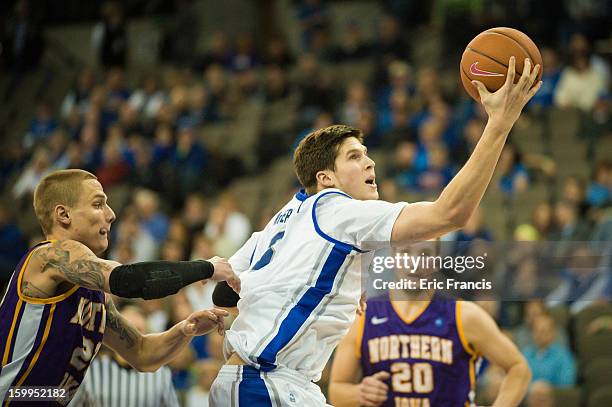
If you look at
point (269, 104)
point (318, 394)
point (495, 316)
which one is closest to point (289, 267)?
point (318, 394)

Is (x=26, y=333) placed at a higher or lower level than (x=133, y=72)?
lower

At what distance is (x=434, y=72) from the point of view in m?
14.3

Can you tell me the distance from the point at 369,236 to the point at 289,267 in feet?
1.55

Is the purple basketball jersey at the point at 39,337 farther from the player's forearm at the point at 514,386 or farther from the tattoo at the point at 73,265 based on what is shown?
the player's forearm at the point at 514,386

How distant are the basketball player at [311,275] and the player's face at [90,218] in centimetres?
85

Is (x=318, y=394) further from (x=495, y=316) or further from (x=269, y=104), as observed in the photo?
(x=269, y=104)

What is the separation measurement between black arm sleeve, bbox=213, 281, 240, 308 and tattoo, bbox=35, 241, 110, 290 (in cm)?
81

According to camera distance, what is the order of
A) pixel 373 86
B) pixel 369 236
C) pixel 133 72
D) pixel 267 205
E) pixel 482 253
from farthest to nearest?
pixel 133 72 < pixel 373 86 < pixel 267 205 < pixel 482 253 < pixel 369 236

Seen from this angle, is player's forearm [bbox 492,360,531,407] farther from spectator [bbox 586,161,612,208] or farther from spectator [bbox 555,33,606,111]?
spectator [bbox 555,33,606,111]

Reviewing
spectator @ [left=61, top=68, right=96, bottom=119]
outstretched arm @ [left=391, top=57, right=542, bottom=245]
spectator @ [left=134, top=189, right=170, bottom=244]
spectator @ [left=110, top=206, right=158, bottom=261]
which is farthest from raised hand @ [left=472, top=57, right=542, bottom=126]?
spectator @ [left=61, top=68, right=96, bottom=119]

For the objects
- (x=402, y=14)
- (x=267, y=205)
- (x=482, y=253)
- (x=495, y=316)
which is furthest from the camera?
(x=402, y=14)

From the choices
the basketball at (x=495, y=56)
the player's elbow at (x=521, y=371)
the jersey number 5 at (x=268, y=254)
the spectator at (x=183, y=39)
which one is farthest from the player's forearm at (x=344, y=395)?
the spectator at (x=183, y=39)

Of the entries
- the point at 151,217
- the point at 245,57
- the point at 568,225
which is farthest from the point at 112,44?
the point at 568,225

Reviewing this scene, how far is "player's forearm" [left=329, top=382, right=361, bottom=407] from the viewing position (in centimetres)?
602
